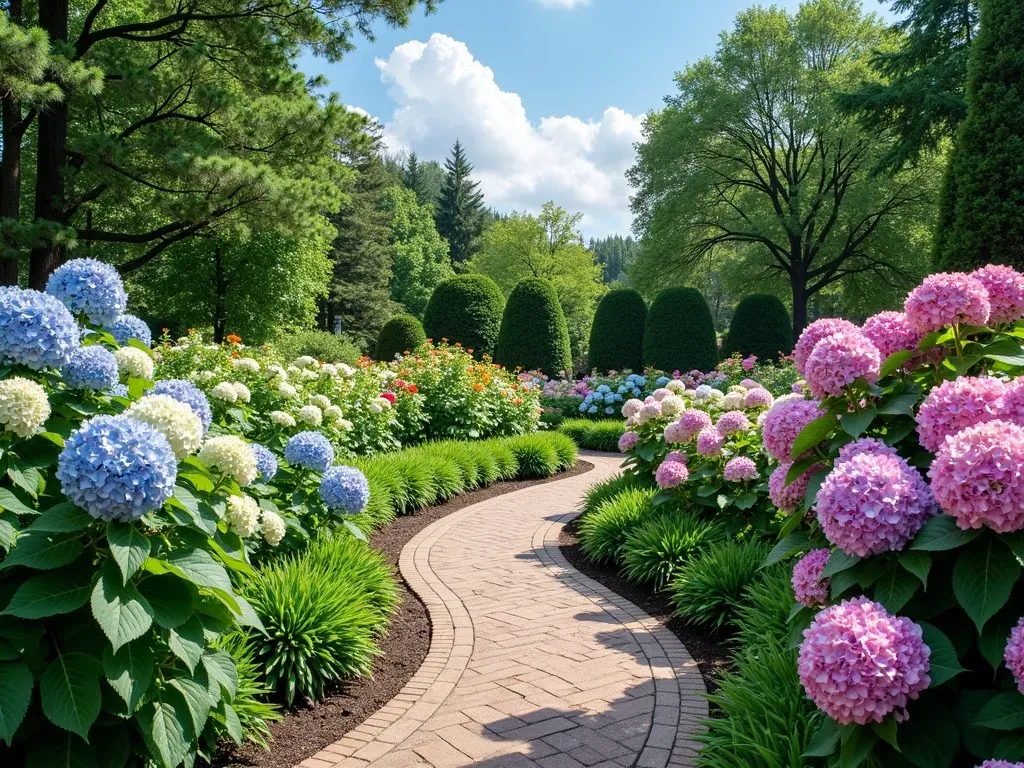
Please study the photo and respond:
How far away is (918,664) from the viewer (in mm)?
1604

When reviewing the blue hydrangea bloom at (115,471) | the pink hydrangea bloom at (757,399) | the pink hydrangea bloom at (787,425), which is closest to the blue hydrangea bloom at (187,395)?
the blue hydrangea bloom at (115,471)

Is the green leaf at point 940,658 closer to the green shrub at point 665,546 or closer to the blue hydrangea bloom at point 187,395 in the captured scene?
the blue hydrangea bloom at point 187,395

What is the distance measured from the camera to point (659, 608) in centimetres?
486

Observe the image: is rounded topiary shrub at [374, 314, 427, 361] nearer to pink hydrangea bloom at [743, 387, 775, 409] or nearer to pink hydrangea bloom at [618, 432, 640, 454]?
pink hydrangea bloom at [618, 432, 640, 454]

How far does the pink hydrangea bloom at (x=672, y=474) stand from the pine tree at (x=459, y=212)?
4656 cm

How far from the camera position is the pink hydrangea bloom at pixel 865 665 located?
157 centimetres

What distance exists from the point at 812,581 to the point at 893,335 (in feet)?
2.97

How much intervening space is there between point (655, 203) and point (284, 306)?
46.6 ft

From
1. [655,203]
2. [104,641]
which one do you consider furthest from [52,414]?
[655,203]

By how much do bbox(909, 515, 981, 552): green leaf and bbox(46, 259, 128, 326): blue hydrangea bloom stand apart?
3066 mm

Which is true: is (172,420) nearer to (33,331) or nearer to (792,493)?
(33,331)

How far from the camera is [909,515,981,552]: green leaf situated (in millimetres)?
1713

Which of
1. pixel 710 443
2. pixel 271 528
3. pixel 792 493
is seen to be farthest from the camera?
pixel 710 443

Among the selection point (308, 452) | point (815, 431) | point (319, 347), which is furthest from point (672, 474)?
point (319, 347)
